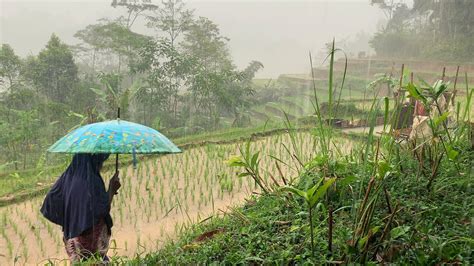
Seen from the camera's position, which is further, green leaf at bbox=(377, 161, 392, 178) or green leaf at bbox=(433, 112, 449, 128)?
green leaf at bbox=(433, 112, 449, 128)

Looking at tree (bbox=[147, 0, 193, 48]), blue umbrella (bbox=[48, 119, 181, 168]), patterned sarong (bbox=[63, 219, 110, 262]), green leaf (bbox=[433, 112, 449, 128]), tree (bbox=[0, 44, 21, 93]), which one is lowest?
patterned sarong (bbox=[63, 219, 110, 262])

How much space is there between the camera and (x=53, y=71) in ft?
47.3

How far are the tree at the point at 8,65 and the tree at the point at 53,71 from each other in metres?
0.40

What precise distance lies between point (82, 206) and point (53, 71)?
1334 centimetres

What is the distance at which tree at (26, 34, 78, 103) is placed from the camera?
14133 millimetres

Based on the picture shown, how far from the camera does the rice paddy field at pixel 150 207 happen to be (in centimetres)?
367

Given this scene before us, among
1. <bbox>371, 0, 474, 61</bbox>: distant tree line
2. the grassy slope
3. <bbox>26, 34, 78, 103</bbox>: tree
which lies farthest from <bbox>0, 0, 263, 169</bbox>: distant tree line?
<bbox>371, 0, 474, 61</bbox>: distant tree line

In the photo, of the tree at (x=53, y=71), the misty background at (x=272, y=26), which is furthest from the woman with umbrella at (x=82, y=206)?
the misty background at (x=272, y=26)

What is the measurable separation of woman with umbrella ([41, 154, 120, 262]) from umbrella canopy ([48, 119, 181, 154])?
11cm

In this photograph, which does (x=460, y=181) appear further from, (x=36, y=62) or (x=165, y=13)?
(x=165, y=13)

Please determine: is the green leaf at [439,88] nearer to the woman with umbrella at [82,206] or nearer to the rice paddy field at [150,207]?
the rice paddy field at [150,207]

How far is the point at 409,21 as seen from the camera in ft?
98.1

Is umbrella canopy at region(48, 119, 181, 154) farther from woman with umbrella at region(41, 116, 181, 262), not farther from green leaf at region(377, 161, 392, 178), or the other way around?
green leaf at region(377, 161, 392, 178)

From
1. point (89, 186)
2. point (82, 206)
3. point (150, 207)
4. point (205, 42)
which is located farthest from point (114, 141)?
point (205, 42)
